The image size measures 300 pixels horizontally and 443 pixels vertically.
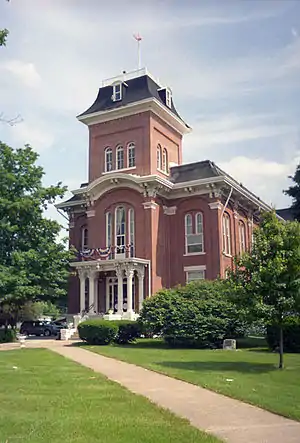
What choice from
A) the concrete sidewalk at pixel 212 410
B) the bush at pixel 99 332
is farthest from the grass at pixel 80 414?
the bush at pixel 99 332

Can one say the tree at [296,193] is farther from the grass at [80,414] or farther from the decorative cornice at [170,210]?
the grass at [80,414]

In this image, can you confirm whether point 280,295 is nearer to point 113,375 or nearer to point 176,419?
point 113,375

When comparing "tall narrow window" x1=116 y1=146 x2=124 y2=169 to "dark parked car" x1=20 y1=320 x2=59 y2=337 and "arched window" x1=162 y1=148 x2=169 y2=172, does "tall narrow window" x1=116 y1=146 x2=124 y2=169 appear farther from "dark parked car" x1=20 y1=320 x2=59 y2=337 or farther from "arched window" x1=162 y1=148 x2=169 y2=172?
"dark parked car" x1=20 y1=320 x2=59 y2=337

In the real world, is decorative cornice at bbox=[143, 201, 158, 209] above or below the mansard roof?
below

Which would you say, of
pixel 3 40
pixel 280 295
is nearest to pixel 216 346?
pixel 280 295

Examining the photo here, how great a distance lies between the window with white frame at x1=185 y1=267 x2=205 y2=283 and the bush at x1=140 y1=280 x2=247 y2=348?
7.52 meters

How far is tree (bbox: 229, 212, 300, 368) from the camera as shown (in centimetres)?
1366

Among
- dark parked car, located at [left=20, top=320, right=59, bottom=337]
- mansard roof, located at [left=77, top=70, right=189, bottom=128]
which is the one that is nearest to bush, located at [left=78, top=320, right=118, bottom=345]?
dark parked car, located at [left=20, top=320, right=59, bottom=337]

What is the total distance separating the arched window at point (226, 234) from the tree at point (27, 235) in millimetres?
9889

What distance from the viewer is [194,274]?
30344 millimetres

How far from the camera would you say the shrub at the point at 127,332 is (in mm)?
22078

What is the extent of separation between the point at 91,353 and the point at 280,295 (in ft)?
24.2

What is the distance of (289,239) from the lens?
1409 cm

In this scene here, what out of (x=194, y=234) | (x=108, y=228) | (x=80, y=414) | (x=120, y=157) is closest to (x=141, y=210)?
(x=108, y=228)
